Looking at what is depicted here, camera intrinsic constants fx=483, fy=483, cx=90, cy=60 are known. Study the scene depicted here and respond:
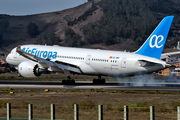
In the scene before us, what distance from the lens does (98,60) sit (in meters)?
56.4

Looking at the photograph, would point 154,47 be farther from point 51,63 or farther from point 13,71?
point 13,71

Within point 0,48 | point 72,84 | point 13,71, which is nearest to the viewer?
point 72,84

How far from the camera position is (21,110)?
2892cm

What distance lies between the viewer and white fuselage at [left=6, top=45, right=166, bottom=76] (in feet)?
174

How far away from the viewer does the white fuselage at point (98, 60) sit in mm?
53125

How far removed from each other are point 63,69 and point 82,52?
3844 millimetres

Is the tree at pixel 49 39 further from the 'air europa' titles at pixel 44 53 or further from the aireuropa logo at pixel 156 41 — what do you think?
the aireuropa logo at pixel 156 41

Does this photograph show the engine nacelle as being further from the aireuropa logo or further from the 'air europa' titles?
the aireuropa logo

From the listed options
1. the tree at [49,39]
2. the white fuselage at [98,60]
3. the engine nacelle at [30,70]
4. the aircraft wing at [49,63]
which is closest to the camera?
the white fuselage at [98,60]

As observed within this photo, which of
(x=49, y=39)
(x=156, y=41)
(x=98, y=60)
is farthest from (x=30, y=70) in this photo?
(x=49, y=39)

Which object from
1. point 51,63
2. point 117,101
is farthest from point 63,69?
point 117,101

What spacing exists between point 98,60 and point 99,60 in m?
0.15

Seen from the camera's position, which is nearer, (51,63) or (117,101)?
(117,101)

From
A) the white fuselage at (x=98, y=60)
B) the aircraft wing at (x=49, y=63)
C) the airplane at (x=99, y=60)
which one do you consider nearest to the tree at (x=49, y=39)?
the white fuselage at (x=98, y=60)
